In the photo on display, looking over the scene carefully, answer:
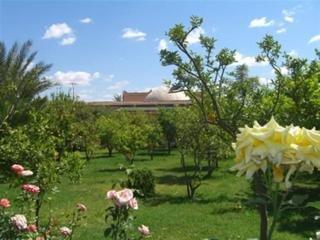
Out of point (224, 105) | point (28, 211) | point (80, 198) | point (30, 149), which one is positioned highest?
point (224, 105)

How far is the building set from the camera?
54.8m

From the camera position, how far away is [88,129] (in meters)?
29.5

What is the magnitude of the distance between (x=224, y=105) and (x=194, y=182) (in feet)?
30.4

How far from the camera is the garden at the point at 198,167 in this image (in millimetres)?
2018

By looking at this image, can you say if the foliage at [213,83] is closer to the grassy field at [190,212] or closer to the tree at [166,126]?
the grassy field at [190,212]

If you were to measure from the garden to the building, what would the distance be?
1990cm

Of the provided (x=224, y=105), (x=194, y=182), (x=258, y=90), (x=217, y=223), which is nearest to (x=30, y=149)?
(x=224, y=105)

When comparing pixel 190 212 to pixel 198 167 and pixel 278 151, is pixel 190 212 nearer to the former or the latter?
pixel 198 167

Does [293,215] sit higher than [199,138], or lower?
lower

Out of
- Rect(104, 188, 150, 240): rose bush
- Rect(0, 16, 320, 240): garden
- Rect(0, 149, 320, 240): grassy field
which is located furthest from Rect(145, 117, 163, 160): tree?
Rect(104, 188, 150, 240): rose bush

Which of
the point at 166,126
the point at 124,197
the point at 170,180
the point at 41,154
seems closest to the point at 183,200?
the point at 170,180

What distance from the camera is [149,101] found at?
2963 inches

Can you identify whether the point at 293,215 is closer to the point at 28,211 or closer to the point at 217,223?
the point at 217,223

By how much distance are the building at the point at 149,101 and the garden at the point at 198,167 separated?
1990 centimetres
